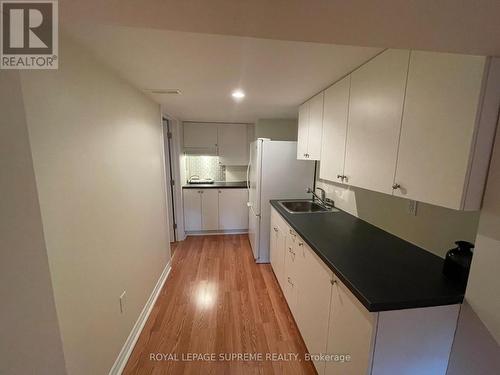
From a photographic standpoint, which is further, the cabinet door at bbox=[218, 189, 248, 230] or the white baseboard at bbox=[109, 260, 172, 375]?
the cabinet door at bbox=[218, 189, 248, 230]

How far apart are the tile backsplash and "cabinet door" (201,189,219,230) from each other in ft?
1.88

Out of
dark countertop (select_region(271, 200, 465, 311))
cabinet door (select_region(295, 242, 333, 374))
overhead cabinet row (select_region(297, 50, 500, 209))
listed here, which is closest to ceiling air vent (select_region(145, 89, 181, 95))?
overhead cabinet row (select_region(297, 50, 500, 209))

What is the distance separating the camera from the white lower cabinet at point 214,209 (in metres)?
3.66

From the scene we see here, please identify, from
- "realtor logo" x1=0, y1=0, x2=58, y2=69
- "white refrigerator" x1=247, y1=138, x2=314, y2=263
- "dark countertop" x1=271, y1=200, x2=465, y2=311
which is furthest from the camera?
"white refrigerator" x1=247, y1=138, x2=314, y2=263

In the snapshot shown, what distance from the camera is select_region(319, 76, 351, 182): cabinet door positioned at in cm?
155

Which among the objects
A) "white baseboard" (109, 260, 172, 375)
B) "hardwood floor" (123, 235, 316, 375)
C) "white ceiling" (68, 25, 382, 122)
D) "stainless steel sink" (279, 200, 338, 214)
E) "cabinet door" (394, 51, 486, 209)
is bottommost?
"hardwood floor" (123, 235, 316, 375)

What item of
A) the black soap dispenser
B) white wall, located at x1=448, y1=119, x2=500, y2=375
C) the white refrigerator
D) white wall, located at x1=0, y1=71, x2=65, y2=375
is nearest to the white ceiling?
white wall, located at x1=0, y1=71, x2=65, y2=375

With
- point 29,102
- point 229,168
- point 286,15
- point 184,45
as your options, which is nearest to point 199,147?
point 229,168

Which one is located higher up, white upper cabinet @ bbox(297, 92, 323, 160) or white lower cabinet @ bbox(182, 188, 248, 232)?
white upper cabinet @ bbox(297, 92, 323, 160)

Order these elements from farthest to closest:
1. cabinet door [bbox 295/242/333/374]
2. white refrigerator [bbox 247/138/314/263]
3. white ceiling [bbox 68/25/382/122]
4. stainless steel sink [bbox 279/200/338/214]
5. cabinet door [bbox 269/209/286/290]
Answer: white refrigerator [bbox 247/138/314/263] < stainless steel sink [bbox 279/200/338/214] < cabinet door [bbox 269/209/286/290] < cabinet door [bbox 295/242/333/374] < white ceiling [bbox 68/25/382/122]

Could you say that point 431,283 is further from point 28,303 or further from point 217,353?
point 28,303

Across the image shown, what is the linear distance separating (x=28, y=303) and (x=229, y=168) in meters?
3.47

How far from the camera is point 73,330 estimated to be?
3.34ft

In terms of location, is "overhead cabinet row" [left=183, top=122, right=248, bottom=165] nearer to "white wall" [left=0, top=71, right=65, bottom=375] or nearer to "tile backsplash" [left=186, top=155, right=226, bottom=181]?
"tile backsplash" [left=186, top=155, right=226, bottom=181]
